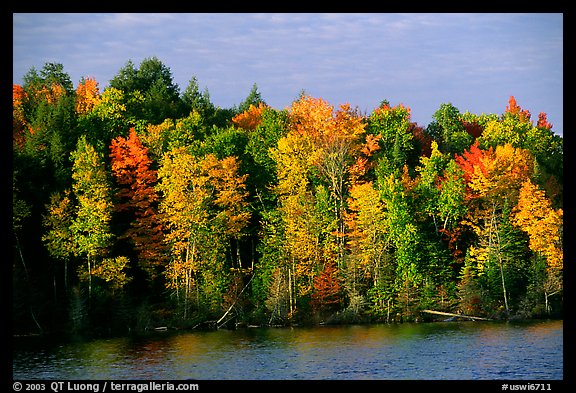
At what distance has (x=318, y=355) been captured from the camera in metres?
46.1

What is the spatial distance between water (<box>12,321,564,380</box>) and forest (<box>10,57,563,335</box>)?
4.15m

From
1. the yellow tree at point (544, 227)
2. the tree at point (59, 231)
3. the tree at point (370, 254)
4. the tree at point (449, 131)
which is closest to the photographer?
the tree at point (59, 231)

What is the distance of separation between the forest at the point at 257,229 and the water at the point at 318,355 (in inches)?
163

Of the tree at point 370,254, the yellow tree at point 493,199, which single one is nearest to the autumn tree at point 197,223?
the tree at point 370,254

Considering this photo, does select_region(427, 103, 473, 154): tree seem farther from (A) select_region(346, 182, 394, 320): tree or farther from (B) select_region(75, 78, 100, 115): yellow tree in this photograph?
(B) select_region(75, 78, 100, 115): yellow tree

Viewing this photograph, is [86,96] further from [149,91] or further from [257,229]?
[257,229]

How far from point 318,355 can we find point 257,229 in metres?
23.1

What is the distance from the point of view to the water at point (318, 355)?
134 ft

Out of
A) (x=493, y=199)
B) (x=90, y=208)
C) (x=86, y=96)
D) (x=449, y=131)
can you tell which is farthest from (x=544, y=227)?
(x=86, y=96)

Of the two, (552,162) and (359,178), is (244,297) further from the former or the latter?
(552,162)

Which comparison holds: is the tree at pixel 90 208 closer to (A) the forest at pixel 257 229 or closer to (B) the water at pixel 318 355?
(A) the forest at pixel 257 229

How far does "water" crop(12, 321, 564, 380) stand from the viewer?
134 feet

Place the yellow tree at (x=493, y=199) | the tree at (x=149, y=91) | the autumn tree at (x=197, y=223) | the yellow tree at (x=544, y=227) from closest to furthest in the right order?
the autumn tree at (x=197, y=223), the yellow tree at (x=544, y=227), the yellow tree at (x=493, y=199), the tree at (x=149, y=91)

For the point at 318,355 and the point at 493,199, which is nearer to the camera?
the point at 318,355
